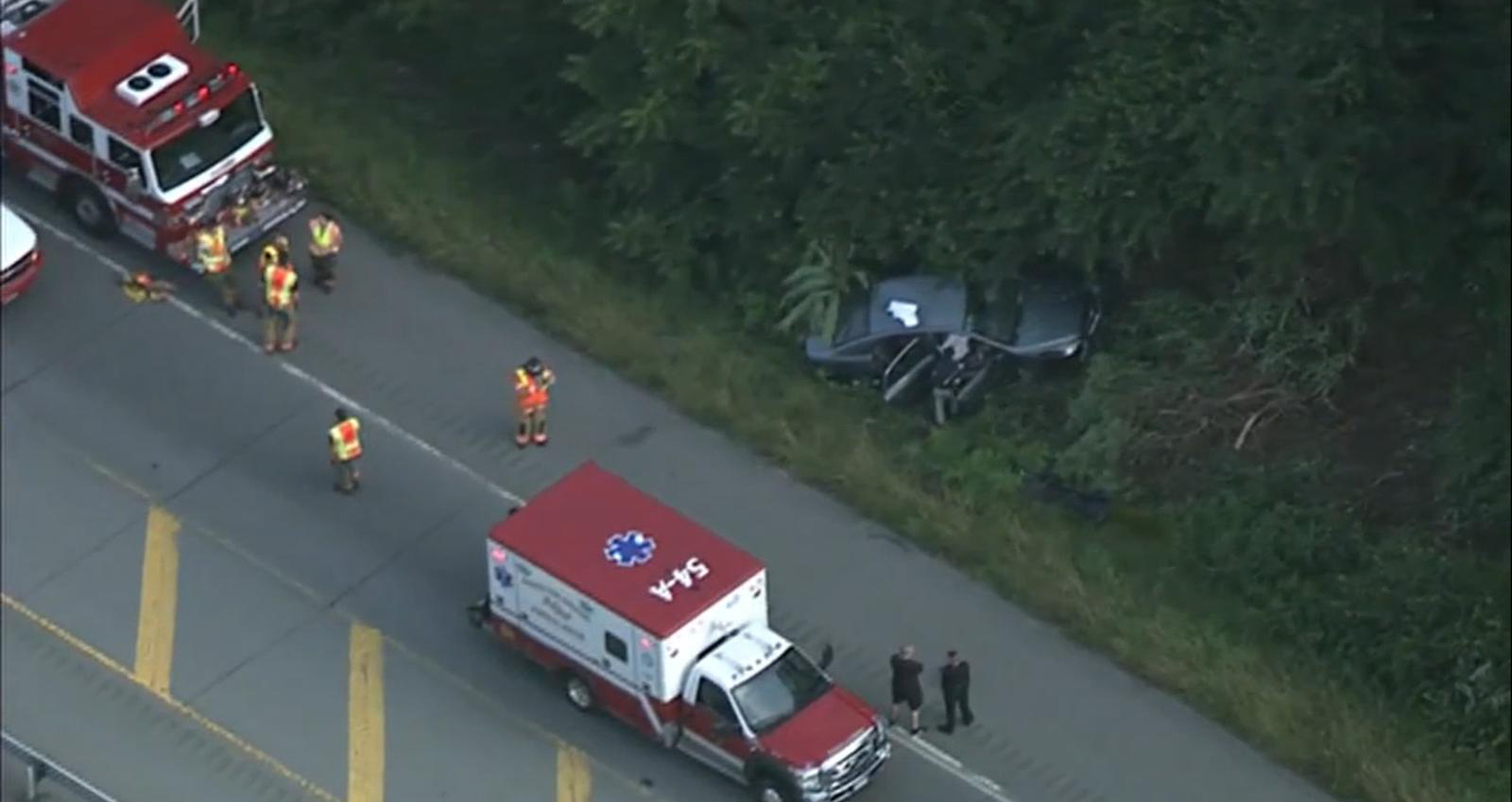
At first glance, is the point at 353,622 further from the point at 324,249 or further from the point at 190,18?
the point at 190,18

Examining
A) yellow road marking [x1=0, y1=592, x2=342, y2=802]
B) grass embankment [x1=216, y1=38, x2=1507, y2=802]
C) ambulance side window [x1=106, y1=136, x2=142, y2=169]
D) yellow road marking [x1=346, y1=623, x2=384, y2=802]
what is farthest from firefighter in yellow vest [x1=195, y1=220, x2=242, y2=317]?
yellow road marking [x1=346, y1=623, x2=384, y2=802]

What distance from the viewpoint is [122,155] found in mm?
41656

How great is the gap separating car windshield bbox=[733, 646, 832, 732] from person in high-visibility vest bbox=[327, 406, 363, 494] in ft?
19.0

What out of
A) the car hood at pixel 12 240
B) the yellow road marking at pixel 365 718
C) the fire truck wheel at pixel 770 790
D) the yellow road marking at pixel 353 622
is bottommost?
the yellow road marking at pixel 365 718

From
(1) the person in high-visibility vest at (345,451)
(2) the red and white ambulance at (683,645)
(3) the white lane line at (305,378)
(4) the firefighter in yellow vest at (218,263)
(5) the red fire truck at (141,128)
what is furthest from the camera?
(5) the red fire truck at (141,128)

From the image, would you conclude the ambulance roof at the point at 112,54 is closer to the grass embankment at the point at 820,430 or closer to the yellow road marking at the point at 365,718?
the grass embankment at the point at 820,430

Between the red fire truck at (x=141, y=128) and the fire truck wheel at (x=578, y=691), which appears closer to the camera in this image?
the fire truck wheel at (x=578, y=691)

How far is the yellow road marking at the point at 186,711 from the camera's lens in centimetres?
3631

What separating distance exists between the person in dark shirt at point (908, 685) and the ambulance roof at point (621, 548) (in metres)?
1.76

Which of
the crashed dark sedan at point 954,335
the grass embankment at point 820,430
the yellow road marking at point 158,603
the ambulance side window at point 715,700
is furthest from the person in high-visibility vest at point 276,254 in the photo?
the ambulance side window at point 715,700

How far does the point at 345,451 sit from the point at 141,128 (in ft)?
17.4

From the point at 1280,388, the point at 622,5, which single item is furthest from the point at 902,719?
the point at 622,5

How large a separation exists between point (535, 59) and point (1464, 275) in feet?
38.5

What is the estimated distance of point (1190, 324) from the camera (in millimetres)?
39969
